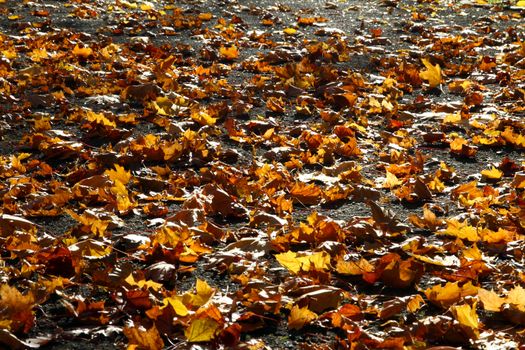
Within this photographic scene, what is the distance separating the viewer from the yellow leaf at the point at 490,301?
7.57 ft

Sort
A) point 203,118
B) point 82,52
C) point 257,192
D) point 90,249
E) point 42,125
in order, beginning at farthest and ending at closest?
point 82,52, point 203,118, point 42,125, point 257,192, point 90,249

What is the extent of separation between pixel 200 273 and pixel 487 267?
4.02 ft

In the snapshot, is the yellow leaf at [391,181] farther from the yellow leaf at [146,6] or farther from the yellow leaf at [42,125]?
the yellow leaf at [146,6]

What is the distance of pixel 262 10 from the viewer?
9039mm

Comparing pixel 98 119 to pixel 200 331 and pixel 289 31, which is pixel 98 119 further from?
pixel 289 31

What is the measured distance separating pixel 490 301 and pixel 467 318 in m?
0.16

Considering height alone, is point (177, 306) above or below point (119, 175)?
above

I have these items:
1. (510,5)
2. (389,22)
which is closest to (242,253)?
(389,22)

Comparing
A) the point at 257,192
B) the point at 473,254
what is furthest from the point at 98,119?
the point at 473,254

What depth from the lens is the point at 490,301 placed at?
7.57 ft

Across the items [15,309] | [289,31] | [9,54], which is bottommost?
[9,54]

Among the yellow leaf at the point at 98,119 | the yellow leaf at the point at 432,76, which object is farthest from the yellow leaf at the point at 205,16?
the yellow leaf at the point at 98,119

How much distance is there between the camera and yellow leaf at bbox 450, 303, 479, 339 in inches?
85.7

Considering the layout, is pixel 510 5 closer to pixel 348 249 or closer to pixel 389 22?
pixel 389 22
